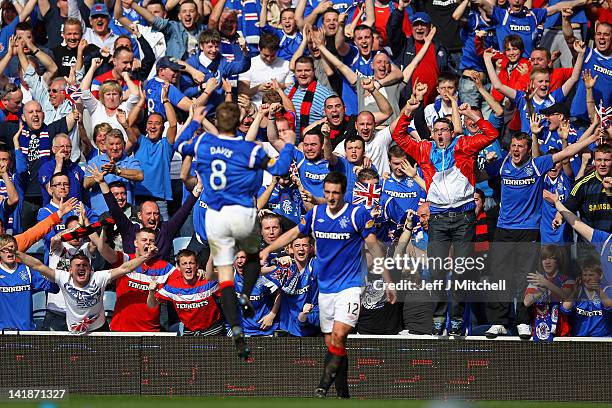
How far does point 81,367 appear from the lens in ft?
53.1

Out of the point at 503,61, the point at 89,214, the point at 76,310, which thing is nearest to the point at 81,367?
the point at 76,310

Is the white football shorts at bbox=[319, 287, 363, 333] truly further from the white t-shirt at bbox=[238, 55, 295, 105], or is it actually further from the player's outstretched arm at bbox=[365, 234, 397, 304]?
the white t-shirt at bbox=[238, 55, 295, 105]

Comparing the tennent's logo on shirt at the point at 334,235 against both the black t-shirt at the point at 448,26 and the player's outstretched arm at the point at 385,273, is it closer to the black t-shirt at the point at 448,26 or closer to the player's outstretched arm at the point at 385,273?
the player's outstretched arm at the point at 385,273

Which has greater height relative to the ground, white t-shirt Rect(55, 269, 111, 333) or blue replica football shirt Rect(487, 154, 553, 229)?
blue replica football shirt Rect(487, 154, 553, 229)

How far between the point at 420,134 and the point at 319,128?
1569 millimetres

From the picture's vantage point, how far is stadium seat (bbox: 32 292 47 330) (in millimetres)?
16875

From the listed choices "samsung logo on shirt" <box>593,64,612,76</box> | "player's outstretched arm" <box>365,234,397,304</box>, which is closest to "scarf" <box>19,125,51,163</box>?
"player's outstretched arm" <box>365,234,397,304</box>

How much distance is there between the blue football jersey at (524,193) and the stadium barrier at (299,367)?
1595 millimetres

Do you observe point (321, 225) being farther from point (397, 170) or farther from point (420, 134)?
Answer: point (420, 134)

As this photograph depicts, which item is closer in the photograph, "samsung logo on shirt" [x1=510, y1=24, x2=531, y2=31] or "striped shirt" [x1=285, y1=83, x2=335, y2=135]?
"striped shirt" [x1=285, y1=83, x2=335, y2=135]

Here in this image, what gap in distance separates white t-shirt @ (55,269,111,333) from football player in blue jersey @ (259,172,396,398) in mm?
3186

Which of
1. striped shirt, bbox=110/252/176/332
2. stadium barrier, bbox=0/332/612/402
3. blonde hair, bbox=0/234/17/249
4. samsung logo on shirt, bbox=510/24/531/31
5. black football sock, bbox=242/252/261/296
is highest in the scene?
samsung logo on shirt, bbox=510/24/531/31

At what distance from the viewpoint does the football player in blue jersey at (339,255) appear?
44.3 feet

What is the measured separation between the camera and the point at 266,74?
19250 mm
